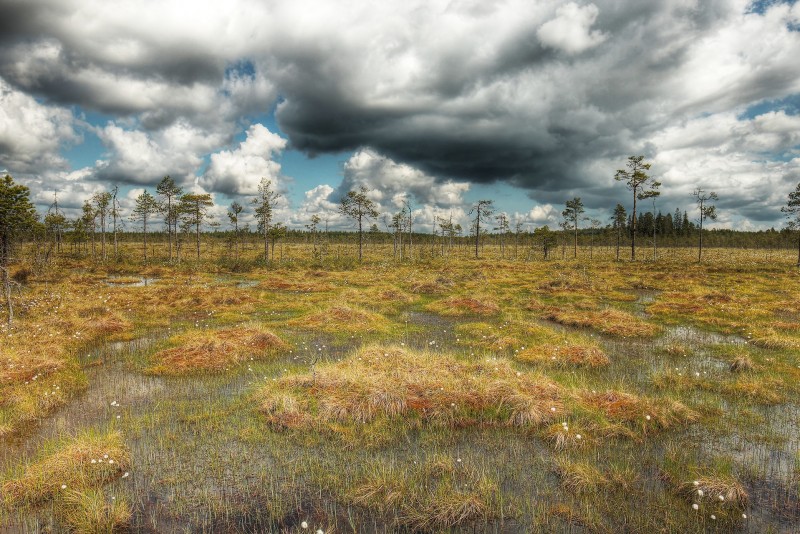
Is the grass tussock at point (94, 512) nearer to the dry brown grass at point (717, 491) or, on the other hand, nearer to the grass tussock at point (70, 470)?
the grass tussock at point (70, 470)

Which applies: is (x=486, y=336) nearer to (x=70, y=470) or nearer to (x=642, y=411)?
(x=642, y=411)

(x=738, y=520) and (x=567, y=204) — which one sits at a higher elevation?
(x=567, y=204)

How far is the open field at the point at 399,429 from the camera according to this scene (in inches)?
262

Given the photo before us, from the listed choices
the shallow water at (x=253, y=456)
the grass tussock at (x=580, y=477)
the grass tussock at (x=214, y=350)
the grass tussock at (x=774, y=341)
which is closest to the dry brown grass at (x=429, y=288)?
the grass tussock at (x=214, y=350)

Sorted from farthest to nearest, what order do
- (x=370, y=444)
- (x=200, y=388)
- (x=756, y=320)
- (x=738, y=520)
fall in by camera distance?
(x=756, y=320) < (x=200, y=388) < (x=370, y=444) < (x=738, y=520)

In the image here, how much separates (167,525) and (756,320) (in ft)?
90.8

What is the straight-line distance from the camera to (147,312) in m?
23.9

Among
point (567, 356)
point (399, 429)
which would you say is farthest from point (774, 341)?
point (399, 429)

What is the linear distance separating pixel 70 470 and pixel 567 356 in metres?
14.7

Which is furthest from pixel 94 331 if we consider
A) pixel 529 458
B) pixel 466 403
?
pixel 529 458

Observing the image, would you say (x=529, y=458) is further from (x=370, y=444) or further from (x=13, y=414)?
(x=13, y=414)

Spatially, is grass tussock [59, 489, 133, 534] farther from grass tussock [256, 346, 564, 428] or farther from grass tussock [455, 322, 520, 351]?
grass tussock [455, 322, 520, 351]

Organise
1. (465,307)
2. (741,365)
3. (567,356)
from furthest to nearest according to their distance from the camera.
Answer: (465,307) → (567,356) → (741,365)

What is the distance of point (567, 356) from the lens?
1472 cm
